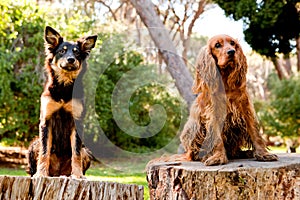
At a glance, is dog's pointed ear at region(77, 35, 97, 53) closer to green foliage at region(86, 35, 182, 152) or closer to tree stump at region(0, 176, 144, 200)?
tree stump at region(0, 176, 144, 200)

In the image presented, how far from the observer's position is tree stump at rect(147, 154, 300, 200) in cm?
315

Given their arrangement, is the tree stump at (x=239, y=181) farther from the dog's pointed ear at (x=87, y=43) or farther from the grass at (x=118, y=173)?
the grass at (x=118, y=173)

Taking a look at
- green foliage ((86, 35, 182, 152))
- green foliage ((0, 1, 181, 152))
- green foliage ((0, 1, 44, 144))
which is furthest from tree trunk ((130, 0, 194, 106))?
green foliage ((0, 1, 44, 144))

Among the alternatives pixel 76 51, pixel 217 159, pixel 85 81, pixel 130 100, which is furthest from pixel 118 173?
pixel 217 159

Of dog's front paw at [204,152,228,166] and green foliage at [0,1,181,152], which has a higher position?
green foliage at [0,1,181,152]

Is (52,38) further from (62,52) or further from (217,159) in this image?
(217,159)

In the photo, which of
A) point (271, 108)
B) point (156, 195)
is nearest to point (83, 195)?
point (156, 195)

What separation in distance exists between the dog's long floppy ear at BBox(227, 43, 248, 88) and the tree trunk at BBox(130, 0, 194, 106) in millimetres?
5900

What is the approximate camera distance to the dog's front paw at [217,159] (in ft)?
10.9

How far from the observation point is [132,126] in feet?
39.9

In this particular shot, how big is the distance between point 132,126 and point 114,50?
2.22 metres

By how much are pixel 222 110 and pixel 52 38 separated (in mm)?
1678

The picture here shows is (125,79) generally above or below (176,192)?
above

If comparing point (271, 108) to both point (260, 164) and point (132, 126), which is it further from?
point (260, 164)
